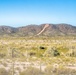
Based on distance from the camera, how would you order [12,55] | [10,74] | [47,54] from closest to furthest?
[10,74], [12,55], [47,54]

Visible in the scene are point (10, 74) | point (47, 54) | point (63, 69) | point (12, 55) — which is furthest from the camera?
point (47, 54)

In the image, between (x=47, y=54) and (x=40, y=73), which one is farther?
(x=47, y=54)

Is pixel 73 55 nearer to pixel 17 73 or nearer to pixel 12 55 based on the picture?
pixel 12 55

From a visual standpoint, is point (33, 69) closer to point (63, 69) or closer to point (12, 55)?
point (63, 69)

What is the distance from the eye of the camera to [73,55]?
34.5 metres

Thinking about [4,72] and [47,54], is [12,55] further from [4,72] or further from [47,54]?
[4,72]

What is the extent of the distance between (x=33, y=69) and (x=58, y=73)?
188 cm

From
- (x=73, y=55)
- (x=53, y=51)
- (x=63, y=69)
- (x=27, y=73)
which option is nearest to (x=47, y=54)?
(x=53, y=51)

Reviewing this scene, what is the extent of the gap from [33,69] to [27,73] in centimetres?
80

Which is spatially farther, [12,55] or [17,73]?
[12,55]

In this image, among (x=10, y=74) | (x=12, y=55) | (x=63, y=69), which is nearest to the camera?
(x=10, y=74)

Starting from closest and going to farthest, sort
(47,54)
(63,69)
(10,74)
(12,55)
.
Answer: (10,74)
(63,69)
(12,55)
(47,54)

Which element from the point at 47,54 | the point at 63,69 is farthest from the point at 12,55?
the point at 63,69

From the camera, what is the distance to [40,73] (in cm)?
1833
